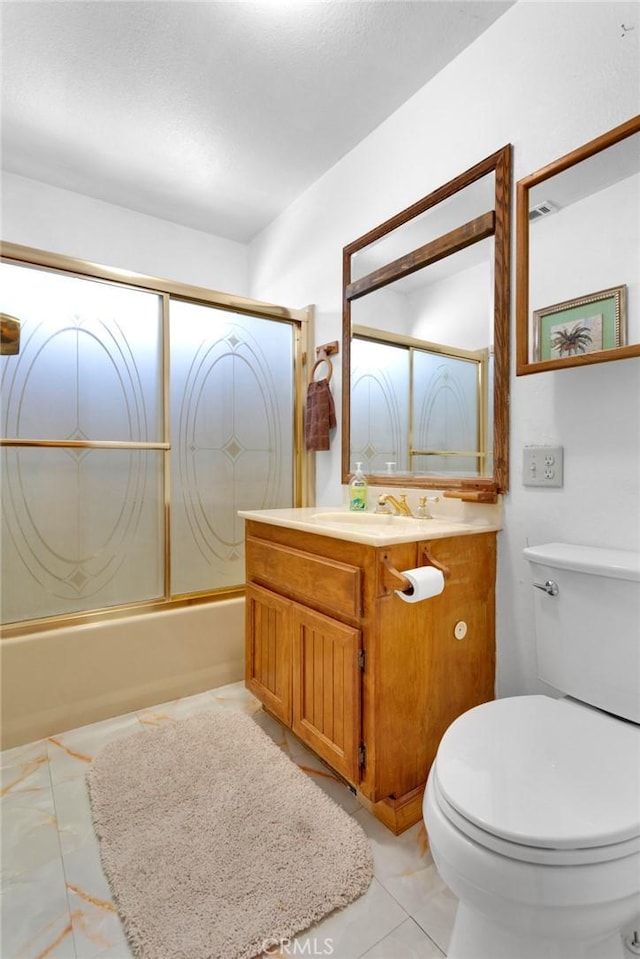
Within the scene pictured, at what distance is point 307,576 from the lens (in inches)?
59.5

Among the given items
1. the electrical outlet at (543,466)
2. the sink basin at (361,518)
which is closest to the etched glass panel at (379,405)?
the sink basin at (361,518)

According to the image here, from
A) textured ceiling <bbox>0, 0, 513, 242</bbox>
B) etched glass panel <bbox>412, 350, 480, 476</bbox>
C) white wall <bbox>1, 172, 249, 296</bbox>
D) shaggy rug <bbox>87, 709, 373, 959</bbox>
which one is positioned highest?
textured ceiling <bbox>0, 0, 513, 242</bbox>

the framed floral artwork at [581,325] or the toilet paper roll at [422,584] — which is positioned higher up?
the framed floral artwork at [581,325]

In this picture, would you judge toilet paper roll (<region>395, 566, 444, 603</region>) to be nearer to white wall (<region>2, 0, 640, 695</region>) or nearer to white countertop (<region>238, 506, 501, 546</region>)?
white countertop (<region>238, 506, 501, 546</region>)

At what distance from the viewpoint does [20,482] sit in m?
1.80

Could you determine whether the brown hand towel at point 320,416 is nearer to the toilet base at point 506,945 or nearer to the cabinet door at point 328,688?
the cabinet door at point 328,688

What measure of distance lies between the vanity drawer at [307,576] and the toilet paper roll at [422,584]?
148 millimetres

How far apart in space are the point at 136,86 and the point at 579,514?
7.21 ft

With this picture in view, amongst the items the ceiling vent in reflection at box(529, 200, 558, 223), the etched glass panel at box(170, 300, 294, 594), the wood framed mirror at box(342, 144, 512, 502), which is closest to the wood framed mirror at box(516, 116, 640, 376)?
the ceiling vent in reflection at box(529, 200, 558, 223)

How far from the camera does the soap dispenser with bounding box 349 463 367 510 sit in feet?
6.45

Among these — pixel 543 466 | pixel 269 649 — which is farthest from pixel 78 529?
pixel 543 466

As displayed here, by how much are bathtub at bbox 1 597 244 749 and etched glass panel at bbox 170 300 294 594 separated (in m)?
0.19

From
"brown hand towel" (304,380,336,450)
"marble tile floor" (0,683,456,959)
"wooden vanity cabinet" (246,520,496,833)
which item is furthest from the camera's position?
"brown hand towel" (304,380,336,450)

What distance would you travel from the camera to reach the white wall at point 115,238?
7.39ft
